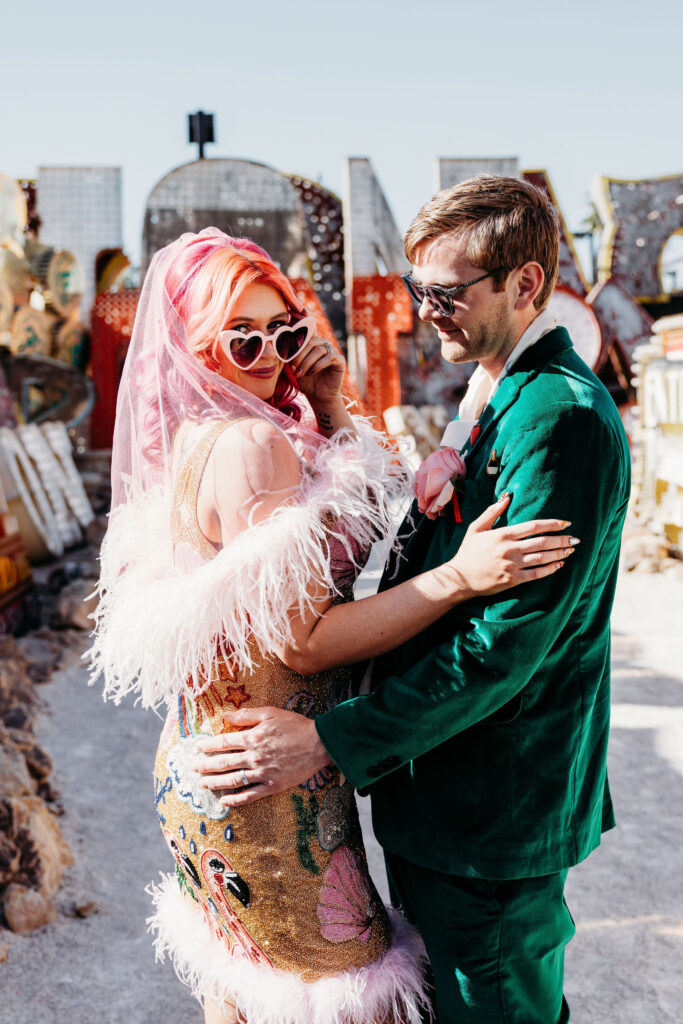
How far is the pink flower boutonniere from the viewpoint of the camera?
150 centimetres

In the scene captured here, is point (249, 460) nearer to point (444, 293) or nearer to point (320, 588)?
point (320, 588)

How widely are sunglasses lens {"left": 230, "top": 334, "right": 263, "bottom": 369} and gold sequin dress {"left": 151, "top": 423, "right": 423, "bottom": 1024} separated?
143mm

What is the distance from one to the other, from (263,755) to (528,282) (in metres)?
0.98

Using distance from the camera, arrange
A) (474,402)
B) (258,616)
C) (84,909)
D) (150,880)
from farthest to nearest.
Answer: (150,880)
(84,909)
(474,402)
(258,616)

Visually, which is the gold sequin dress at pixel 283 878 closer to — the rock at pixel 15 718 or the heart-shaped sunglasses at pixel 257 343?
the heart-shaped sunglasses at pixel 257 343

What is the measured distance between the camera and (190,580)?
59.9 inches

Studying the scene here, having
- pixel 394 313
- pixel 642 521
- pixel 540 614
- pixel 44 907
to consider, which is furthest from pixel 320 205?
pixel 540 614

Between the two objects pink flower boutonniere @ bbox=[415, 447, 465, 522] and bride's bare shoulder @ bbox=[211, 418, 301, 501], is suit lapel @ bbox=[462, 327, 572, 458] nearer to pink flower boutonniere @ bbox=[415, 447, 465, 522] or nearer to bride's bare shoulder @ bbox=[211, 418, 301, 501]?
pink flower boutonniere @ bbox=[415, 447, 465, 522]

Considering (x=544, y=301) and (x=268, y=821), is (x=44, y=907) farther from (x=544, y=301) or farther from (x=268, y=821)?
(x=544, y=301)

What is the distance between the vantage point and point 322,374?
5.96 ft

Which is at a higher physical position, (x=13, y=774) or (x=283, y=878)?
(x=283, y=878)

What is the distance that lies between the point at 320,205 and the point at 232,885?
35.7ft

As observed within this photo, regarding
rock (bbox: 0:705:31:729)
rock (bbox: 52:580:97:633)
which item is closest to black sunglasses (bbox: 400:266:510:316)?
rock (bbox: 0:705:31:729)

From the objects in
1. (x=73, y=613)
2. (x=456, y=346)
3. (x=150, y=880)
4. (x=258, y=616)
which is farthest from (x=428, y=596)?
(x=73, y=613)
